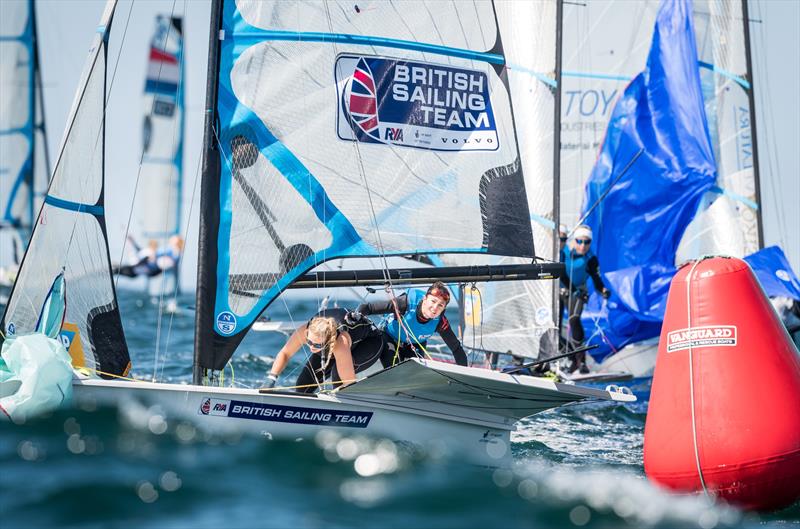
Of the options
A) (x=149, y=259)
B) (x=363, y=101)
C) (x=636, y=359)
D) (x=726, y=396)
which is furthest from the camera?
(x=149, y=259)

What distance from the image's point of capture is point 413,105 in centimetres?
716

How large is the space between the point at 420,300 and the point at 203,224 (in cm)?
159

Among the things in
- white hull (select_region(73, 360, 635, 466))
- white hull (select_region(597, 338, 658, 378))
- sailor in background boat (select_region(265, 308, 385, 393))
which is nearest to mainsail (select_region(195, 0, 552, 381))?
sailor in background boat (select_region(265, 308, 385, 393))

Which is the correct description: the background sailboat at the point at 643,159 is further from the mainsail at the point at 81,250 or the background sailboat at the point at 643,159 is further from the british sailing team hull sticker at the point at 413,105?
the mainsail at the point at 81,250

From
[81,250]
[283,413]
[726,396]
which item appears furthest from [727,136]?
[81,250]

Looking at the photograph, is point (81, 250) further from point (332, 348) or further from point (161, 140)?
point (161, 140)

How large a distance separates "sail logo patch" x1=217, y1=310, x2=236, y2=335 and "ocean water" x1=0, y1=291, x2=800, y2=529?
918mm

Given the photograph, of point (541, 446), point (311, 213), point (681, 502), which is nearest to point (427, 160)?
point (311, 213)

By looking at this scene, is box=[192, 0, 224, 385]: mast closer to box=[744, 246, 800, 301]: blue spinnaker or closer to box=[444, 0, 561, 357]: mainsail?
box=[444, 0, 561, 357]: mainsail

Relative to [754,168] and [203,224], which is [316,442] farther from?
[754,168]

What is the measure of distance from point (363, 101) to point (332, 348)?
2.05 metres

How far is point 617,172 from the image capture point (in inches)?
475

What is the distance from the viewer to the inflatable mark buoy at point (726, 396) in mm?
5078

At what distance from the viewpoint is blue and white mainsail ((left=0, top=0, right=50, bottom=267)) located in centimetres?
1948
